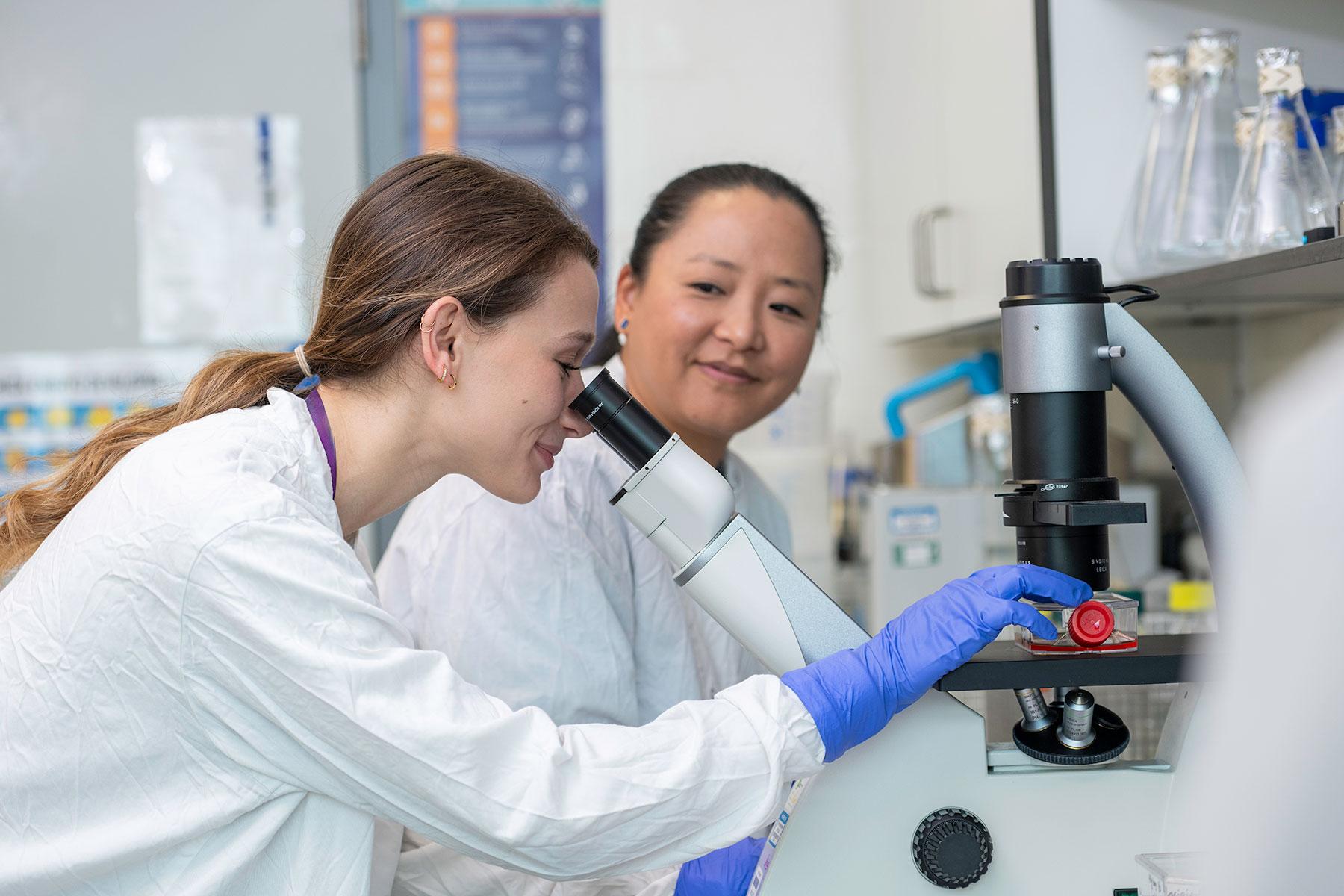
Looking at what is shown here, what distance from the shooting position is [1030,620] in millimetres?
855

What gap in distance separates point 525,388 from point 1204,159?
787 mm

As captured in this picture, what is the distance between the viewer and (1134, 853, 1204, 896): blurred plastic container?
77 cm

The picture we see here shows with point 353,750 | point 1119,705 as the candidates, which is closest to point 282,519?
point 353,750

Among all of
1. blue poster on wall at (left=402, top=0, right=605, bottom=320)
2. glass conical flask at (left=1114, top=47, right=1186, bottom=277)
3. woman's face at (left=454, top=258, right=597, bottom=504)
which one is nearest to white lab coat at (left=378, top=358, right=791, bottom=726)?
woman's face at (left=454, top=258, right=597, bottom=504)

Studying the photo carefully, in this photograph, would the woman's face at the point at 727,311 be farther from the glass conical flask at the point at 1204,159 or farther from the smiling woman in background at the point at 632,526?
the glass conical flask at the point at 1204,159

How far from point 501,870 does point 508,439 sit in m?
0.39

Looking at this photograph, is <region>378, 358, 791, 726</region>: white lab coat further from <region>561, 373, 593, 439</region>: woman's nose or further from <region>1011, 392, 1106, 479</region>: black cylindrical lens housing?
<region>1011, 392, 1106, 479</region>: black cylindrical lens housing

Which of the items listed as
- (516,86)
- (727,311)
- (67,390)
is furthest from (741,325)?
(67,390)

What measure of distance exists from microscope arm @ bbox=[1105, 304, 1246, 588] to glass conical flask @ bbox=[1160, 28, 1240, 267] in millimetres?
423

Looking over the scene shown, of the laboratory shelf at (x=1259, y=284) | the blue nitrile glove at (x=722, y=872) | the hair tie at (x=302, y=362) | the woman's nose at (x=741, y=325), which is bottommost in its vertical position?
the blue nitrile glove at (x=722, y=872)

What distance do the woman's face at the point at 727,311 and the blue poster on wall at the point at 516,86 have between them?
1284 mm

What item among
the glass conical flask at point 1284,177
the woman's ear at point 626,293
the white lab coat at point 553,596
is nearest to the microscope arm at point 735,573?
the white lab coat at point 553,596

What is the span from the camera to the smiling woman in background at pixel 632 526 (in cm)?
112

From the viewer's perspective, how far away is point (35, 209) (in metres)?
2.48
